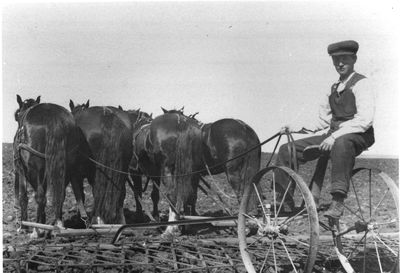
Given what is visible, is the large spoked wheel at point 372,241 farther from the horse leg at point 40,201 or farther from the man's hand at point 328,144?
the horse leg at point 40,201

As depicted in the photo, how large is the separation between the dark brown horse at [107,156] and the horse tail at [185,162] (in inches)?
27.6

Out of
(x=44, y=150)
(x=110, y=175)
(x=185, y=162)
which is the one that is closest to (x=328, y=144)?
(x=185, y=162)

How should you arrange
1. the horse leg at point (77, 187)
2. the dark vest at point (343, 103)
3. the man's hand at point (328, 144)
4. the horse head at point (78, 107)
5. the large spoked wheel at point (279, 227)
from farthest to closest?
the horse head at point (78, 107), the horse leg at point (77, 187), the dark vest at point (343, 103), the man's hand at point (328, 144), the large spoked wheel at point (279, 227)

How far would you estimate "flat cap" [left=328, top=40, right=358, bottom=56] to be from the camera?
348cm

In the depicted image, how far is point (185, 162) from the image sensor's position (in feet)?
18.4

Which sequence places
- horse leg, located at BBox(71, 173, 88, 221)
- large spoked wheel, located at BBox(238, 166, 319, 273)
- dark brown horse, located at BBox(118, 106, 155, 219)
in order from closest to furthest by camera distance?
large spoked wheel, located at BBox(238, 166, 319, 273), horse leg, located at BBox(71, 173, 88, 221), dark brown horse, located at BBox(118, 106, 155, 219)

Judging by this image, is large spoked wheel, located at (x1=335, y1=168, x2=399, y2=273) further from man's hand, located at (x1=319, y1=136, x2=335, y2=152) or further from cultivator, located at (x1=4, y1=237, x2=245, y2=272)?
cultivator, located at (x1=4, y1=237, x2=245, y2=272)

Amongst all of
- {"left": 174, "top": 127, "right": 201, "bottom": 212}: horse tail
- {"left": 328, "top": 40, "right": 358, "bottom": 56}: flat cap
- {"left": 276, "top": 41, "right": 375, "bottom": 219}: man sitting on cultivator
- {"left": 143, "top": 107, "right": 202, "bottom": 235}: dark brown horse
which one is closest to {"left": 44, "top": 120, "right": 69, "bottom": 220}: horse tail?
{"left": 143, "top": 107, "right": 202, "bottom": 235}: dark brown horse

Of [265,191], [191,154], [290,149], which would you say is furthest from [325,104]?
[265,191]

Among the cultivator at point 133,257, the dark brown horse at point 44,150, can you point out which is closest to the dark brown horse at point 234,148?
the cultivator at point 133,257

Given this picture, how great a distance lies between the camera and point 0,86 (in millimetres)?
4348

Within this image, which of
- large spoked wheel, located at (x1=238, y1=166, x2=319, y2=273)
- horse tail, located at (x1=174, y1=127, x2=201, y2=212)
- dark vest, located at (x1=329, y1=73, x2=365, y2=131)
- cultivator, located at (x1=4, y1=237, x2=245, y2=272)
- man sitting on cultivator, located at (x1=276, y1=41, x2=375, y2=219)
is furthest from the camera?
horse tail, located at (x1=174, y1=127, x2=201, y2=212)

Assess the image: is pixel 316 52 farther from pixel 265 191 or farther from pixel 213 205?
pixel 265 191

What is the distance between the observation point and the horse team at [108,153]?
5.09 m
